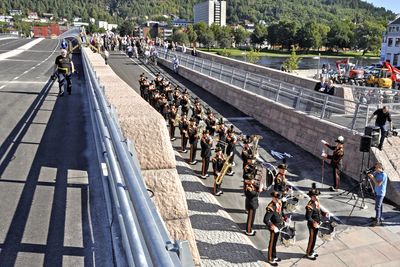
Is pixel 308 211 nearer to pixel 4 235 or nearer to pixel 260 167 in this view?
pixel 260 167

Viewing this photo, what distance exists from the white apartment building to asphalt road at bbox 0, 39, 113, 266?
87.2 metres

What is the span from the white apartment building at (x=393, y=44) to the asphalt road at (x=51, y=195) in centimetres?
8720

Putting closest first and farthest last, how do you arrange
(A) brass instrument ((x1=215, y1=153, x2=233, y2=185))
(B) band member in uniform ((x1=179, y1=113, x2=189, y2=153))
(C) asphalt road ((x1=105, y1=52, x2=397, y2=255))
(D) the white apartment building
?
(C) asphalt road ((x1=105, y1=52, x2=397, y2=255)), (A) brass instrument ((x1=215, y1=153, x2=233, y2=185)), (B) band member in uniform ((x1=179, y1=113, x2=189, y2=153)), (D) the white apartment building

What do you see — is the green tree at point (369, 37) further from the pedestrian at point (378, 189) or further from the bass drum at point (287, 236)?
the bass drum at point (287, 236)

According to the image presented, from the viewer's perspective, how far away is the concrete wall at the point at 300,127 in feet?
44.0

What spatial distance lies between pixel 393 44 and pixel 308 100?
81.1 metres

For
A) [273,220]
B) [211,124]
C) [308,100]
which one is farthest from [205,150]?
[308,100]

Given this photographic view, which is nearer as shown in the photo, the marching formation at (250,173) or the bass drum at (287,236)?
the marching formation at (250,173)

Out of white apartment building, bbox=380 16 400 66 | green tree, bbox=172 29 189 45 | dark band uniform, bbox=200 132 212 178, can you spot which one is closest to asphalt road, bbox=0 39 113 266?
dark band uniform, bbox=200 132 212 178

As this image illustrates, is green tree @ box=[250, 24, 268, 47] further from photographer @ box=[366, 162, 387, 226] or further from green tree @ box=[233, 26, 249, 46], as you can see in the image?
photographer @ box=[366, 162, 387, 226]

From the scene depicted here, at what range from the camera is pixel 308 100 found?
1600cm

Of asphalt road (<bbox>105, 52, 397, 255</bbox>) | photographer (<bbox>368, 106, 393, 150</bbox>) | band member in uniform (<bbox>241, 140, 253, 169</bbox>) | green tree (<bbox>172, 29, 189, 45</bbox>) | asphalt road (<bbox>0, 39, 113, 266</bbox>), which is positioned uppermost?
green tree (<bbox>172, 29, 189, 45</bbox>)

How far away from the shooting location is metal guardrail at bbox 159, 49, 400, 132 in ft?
45.1

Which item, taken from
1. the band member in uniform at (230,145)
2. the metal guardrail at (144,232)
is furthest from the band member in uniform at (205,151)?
the metal guardrail at (144,232)
